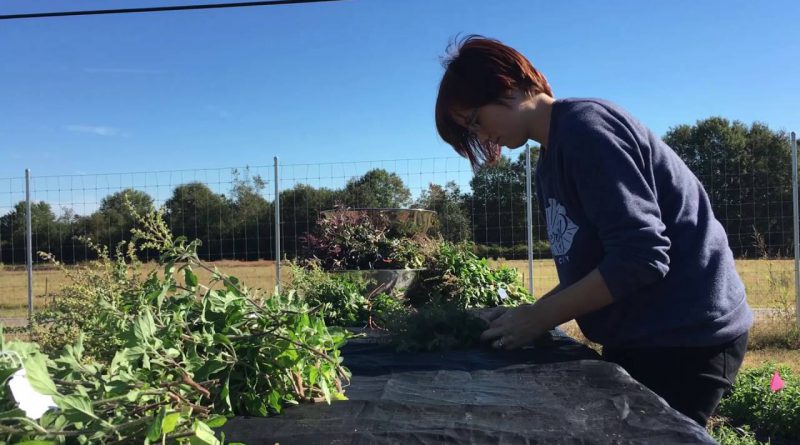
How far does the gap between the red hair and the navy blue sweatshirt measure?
13 cm

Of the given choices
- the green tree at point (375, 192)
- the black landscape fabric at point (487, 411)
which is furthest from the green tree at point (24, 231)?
the black landscape fabric at point (487, 411)

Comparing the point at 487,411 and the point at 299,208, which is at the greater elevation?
the point at 299,208

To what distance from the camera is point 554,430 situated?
0.86 m

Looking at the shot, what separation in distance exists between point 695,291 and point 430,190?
6764mm

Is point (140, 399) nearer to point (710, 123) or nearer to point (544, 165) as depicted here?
point (544, 165)

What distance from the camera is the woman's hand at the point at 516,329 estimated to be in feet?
4.72

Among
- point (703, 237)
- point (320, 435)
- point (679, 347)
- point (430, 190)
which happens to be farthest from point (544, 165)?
point (430, 190)

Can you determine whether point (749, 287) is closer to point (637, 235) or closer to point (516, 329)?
point (516, 329)

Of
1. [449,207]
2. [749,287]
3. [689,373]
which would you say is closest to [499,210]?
[449,207]

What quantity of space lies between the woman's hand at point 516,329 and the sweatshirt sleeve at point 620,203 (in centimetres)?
22

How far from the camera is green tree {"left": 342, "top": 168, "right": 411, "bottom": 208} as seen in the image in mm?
9081

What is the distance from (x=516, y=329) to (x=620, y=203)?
432 millimetres

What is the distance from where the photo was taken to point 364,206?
369 inches

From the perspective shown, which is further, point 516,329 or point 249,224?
point 249,224
